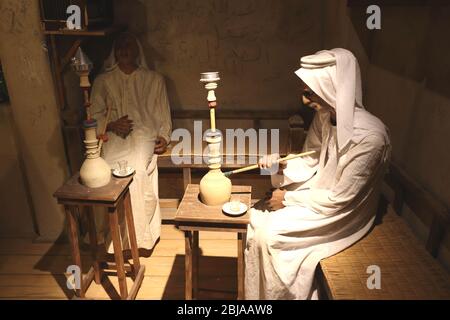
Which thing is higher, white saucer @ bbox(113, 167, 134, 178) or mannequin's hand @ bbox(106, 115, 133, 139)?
mannequin's hand @ bbox(106, 115, 133, 139)

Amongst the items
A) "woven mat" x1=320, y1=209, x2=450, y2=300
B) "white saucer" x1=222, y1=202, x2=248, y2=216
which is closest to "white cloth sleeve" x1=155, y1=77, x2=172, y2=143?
"white saucer" x1=222, y1=202, x2=248, y2=216

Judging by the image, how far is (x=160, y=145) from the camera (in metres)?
4.05

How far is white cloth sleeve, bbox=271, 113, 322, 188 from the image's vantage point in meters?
3.16

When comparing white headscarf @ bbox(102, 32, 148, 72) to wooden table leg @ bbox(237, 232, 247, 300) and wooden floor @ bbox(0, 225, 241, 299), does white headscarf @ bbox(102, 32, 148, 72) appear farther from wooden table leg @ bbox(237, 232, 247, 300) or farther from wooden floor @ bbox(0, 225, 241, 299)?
wooden table leg @ bbox(237, 232, 247, 300)

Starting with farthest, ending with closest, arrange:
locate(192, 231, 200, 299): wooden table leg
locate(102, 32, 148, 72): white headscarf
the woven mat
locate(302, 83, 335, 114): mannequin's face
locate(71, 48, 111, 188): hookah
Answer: locate(102, 32, 148, 72): white headscarf
locate(192, 231, 200, 299): wooden table leg
locate(71, 48, 111, 188): hookah
locate(302, 83, 335, 114): mannequin's face
the woven mat

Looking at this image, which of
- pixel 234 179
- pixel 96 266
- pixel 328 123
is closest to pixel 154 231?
pixel 96 266

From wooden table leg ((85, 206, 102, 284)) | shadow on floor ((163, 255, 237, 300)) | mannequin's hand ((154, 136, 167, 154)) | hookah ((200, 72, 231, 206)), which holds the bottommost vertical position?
shadow on floor ((163, 255, 237, 300))

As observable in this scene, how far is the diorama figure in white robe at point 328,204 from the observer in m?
2.56

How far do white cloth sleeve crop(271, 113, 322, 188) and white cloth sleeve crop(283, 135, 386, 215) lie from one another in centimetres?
43

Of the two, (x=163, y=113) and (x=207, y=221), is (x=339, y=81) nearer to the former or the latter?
(x=207, y=221)

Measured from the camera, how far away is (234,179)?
15.0 feet

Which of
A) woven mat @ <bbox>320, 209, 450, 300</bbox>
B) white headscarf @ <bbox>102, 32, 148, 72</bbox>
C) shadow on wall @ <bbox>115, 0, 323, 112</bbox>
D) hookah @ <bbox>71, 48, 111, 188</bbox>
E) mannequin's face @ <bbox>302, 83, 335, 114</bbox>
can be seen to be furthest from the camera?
shadow on wall @ <bbox>115, 0, 323, 112</bbox>

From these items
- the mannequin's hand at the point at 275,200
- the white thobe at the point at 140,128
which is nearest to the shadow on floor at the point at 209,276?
the white thobe at the point at 140,128
